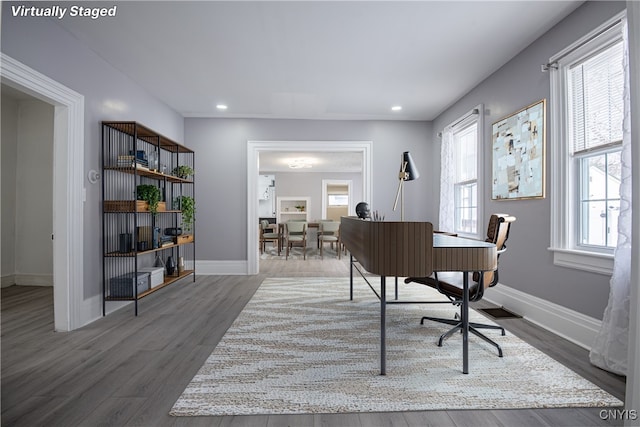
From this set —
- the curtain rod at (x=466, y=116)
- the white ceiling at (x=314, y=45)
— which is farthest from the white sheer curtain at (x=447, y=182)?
the white ceiling at (x=314, y=45)

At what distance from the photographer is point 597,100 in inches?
89.2

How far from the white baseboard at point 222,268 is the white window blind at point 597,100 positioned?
4.31 meters

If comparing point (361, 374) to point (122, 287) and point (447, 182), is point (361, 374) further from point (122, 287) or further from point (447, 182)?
point (447, 182)

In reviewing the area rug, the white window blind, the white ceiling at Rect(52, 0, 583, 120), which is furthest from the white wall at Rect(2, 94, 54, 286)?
the white window blind

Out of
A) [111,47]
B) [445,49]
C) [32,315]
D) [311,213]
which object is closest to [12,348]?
[32,315]

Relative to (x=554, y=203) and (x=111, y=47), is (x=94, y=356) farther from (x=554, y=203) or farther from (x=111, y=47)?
(x=554, y=203)

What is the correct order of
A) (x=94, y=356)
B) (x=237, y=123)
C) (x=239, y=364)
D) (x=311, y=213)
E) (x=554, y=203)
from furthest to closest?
1. (x=311, y=213)
2. (x=237, y=123)
3. (x=554, y=203)
4. (x=94, y=356)
5. (x=239, y=364)

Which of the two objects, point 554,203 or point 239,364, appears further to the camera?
point 554,203

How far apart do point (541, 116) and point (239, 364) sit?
3.07 metres

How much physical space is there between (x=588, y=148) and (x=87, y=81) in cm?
421

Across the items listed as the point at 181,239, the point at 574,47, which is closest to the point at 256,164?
the point at 181,239

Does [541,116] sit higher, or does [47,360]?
[541,116]

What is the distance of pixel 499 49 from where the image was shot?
294cm

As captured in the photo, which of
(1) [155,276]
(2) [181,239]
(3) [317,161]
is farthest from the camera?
(3) [317,161]
